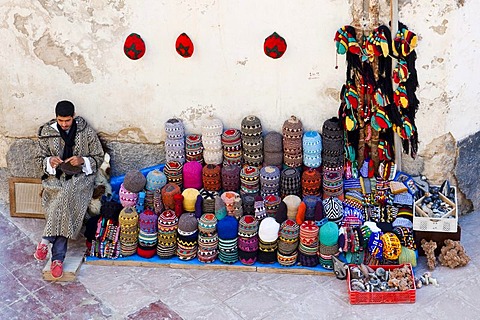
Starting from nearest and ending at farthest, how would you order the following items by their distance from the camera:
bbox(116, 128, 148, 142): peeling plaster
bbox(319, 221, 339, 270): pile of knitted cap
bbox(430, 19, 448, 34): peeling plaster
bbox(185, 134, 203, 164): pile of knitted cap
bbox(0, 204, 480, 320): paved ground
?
bbox(0, 204, 480, 320): paved ground
bbox(430, 19, 448, 34): peeling plaster
bbox(319, 221, 339, 270): pile of knitted cap
bbox(185, 134, 203, 164): pile of knitted cap
bbox(116, 128, 148, 142): peeling plaster

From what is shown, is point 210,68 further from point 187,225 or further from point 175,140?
point 187,225

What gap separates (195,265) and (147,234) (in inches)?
18.3

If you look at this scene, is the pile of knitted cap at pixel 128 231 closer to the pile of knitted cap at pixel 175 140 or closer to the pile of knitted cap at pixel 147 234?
the pile of knitted cap at pixel 147 234

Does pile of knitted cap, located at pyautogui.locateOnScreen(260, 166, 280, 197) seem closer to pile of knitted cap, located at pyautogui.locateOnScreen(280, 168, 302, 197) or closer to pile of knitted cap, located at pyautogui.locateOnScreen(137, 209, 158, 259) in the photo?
pile of knitted cap, located at pyautogui.locateOnScreen(280, 168, 302, 197)

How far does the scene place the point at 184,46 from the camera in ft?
19.3

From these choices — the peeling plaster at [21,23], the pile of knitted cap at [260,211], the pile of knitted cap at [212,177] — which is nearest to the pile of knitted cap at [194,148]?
the pile of knitted cap at [212,177]

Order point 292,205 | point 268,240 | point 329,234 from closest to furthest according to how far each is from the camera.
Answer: point 329,234, point 268,240, point 292,205

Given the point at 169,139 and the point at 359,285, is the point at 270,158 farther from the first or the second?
the point at 359,285

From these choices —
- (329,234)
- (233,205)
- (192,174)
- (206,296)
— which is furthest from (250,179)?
(206,296)

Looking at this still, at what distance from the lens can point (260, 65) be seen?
Result: 5.95 meters

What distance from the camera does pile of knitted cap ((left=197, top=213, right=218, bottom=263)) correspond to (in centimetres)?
580

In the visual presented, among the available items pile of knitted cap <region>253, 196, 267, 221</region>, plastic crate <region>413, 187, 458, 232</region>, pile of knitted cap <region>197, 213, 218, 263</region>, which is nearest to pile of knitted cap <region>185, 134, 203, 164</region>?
pile of knitted cap <region>197, 213, 218, 263</region>

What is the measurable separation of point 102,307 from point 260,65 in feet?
7.50

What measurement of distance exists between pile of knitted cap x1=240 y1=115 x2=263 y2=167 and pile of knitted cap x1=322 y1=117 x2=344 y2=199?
534 mm
